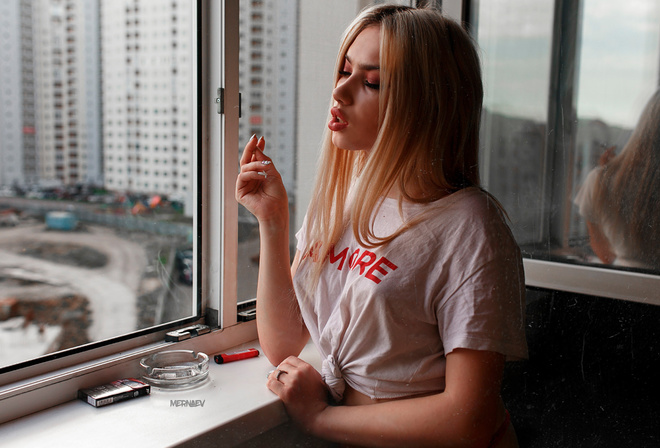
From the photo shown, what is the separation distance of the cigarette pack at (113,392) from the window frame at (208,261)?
15mm

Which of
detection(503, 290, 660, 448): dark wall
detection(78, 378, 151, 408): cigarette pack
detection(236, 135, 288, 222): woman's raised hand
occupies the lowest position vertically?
detection(78, 378, 151, 408): cigarette pack

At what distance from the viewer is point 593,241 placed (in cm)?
64

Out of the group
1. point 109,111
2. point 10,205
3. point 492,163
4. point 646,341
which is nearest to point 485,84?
point 492,163

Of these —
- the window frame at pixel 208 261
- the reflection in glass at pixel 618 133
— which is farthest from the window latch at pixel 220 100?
the reflection in glass at pixel 618 133

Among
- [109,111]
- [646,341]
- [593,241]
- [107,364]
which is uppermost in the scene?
[109,111]

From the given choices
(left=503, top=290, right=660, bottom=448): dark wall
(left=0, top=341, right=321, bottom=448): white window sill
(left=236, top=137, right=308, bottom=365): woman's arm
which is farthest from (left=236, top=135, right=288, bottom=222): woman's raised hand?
(left=503, top=290, right=660, bottom=448): dark wall

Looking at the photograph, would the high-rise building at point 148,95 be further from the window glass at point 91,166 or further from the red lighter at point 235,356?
the red lighter at point 235,356

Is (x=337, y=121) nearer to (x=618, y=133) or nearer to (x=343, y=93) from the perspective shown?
(x=343, y=93)

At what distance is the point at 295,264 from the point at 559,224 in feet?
1.21

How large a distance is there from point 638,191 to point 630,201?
0.04ft

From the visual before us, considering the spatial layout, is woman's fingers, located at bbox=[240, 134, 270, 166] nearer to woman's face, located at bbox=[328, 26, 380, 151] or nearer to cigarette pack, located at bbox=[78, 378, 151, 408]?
woman's face, located at bbox=[328, 26, 380, 151]

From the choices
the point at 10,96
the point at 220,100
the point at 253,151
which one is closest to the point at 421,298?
the point at 253,151

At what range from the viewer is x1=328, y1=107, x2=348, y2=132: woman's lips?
0.71 m

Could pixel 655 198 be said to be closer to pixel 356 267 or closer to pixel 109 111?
pixel 356 267
